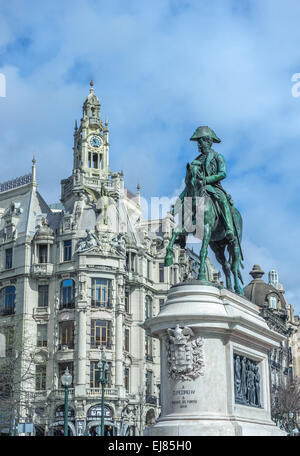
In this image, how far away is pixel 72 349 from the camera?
194 feet

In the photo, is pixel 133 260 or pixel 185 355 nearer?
pixel 185 355

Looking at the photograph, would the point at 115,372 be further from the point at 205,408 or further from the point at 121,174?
the point at 205,408

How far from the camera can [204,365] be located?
50.9 ft

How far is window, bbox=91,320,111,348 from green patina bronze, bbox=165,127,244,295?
41142 mm

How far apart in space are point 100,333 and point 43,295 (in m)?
6.38

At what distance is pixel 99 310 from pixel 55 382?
6741 millimetres

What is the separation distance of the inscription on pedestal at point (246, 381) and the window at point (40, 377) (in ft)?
147

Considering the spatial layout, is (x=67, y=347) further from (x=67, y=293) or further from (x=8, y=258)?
(x=8, y=258)

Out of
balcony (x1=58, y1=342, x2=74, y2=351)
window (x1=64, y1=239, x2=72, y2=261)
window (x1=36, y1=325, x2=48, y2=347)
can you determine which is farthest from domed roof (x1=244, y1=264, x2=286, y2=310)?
balcony (x1=58, y1=342, x2=74, y2=351)

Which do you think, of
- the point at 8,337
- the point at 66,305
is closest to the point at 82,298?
the point at 66,305

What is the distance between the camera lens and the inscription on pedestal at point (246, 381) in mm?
16031

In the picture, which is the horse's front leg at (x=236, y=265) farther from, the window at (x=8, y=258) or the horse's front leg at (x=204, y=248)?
the window at (x=8, y=258)

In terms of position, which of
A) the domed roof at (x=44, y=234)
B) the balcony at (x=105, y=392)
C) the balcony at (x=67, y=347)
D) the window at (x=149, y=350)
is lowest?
the balcony at (x=105, y=392)

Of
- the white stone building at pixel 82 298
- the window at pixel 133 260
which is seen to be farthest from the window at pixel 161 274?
the window at pixel 133 260
